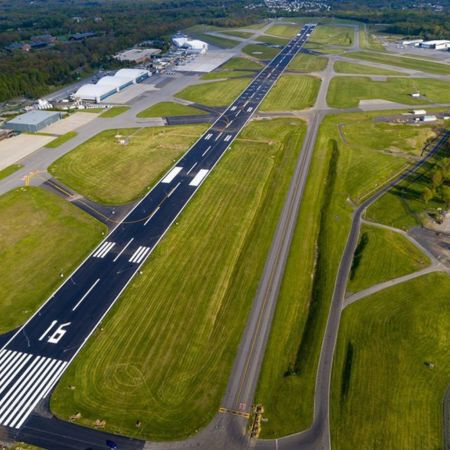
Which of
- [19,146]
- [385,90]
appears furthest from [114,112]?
[385,90]

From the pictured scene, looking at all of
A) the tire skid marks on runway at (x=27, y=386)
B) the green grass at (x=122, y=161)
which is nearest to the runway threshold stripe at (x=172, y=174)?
the green grass at (x=122, y=161)

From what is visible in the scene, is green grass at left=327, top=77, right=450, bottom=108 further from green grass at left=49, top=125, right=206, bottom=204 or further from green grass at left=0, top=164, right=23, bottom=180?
green grass at left=0, top=164, right=23, bottom=180

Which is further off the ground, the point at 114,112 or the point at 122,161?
the point at 122,161

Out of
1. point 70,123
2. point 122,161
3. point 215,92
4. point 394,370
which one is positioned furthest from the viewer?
point 215,92

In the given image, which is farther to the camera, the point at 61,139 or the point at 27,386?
the point at 61,139

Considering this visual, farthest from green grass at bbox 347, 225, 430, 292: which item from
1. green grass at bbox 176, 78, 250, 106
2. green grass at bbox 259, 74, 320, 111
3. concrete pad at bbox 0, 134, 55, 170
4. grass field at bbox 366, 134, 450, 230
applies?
green grass at bbox 176, 78, 250, 106

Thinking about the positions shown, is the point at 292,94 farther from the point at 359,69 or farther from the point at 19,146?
the point at 19,146
